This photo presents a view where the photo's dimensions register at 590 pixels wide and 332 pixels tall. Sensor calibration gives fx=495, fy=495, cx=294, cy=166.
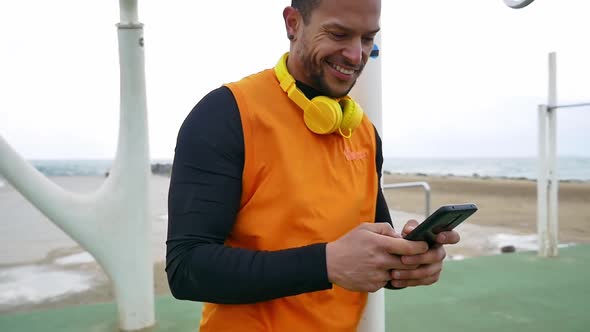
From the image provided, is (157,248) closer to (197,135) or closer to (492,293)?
(492,293)

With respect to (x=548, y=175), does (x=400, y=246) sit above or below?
above

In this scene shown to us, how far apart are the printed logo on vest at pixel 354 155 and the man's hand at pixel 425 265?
12.8 inches

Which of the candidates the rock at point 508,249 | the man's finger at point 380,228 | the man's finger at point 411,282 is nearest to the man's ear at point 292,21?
the man's finger at point 380,228

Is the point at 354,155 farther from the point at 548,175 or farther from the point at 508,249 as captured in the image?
the point at 508,249

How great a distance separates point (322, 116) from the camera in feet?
3.73

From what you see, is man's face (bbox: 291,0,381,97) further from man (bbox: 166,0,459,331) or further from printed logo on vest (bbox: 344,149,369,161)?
printed logo on vest (bbox: 344,149,369,161)

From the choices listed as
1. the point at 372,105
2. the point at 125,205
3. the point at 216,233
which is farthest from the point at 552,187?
the point at 216,233

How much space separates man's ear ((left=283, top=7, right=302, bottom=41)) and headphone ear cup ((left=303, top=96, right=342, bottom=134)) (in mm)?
173

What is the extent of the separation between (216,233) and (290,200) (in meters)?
0.18

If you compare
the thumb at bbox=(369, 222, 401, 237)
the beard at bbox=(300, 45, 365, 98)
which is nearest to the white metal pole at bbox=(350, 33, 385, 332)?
the beard at bbox=(300, 45, 365, 98)

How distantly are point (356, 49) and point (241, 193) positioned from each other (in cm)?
41

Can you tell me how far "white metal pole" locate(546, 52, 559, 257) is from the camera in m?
5.01

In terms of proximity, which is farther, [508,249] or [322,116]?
[508,249]

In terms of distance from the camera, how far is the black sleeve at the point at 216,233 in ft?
3.08
